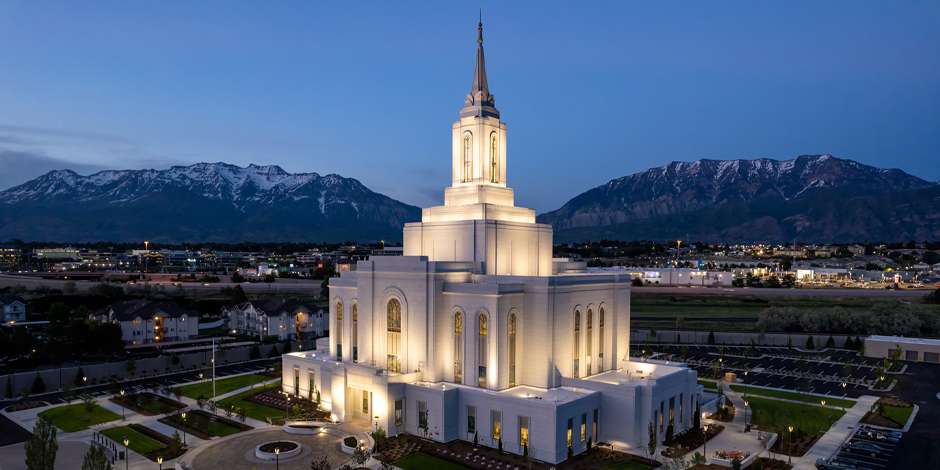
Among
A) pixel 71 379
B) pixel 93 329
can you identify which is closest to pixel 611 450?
pixel 71 379

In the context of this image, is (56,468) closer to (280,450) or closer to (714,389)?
(280,450)

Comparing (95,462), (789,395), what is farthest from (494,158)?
(95,462)

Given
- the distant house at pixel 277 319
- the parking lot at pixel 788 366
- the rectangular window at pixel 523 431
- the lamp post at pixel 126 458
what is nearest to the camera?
the lamp post at pixel 126 458

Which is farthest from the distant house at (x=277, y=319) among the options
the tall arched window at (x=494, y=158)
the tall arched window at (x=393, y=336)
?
the tall arched window at (x=494, y=158)

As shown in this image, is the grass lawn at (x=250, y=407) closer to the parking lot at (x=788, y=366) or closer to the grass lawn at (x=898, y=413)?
the parking lot at (x=788, y=366)

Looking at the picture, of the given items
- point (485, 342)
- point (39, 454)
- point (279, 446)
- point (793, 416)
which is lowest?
point (793, 416)

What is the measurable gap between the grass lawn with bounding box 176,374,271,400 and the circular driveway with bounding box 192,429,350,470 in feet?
32.8

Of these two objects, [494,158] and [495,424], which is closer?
[495,424]

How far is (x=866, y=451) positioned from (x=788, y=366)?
24.5m

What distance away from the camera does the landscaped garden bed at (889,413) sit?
36.3 metres

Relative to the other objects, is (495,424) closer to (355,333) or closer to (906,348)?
(355,333)

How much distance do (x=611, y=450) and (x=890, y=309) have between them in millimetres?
56095

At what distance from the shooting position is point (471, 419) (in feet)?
108

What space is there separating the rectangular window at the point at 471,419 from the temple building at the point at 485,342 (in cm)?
7
